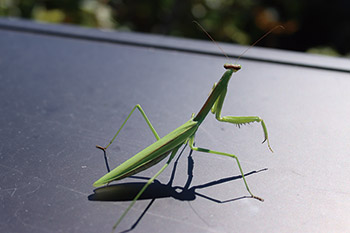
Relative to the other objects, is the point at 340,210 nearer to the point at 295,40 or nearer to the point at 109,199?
the point at 109,199

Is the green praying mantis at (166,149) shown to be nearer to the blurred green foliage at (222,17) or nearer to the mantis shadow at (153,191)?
the mantis shadow at (153,191)

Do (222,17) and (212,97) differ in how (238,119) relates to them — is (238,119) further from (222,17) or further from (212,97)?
(222,17)

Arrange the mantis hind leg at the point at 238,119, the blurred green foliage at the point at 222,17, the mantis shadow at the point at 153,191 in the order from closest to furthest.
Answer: the mantis shadow at the point at 153,191, the mantis hind leg at the point at 238,119, the blurred green foliage at the point at 222,17

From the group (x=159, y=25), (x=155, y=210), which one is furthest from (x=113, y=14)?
(x=155, y=210)

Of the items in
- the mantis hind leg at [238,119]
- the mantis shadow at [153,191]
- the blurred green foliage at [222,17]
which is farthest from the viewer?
the blurred green foliage at [222,17]

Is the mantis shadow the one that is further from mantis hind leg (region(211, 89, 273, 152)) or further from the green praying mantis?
mantis hind leg (region(211, 89, 273, 152))

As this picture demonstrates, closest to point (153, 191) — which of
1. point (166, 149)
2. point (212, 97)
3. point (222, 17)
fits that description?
point (166, 149)

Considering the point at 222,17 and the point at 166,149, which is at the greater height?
the point at 166,149

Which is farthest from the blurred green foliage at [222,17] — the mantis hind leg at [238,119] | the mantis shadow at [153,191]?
the mantis shadow at [153,191]
